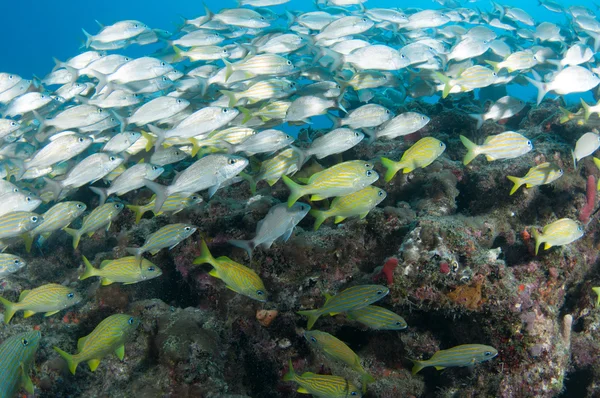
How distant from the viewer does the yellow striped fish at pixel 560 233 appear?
3.92 metres

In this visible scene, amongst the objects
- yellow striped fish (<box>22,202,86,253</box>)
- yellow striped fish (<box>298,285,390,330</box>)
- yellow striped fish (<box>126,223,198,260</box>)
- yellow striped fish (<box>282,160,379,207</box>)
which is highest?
yellow striped fish (<box>22,202,86,253</box>)

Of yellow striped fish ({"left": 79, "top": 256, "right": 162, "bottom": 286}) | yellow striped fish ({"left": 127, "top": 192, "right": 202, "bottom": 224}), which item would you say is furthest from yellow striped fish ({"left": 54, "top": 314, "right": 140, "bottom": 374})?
yellow striped fish ({"left": 127, "top": 192, "right": 202, "bottom": 224})

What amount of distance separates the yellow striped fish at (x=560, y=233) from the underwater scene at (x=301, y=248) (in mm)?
25

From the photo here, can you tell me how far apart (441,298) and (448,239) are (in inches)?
23.5

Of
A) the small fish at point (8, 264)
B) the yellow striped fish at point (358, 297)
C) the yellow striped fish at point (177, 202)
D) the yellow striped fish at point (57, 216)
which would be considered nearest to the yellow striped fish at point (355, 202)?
the yellow striped fish at point (358, 297)

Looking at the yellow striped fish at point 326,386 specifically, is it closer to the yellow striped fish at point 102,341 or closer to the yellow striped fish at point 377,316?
the yellow striped fish at point 377,316

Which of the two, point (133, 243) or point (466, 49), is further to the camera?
point (466, 49)

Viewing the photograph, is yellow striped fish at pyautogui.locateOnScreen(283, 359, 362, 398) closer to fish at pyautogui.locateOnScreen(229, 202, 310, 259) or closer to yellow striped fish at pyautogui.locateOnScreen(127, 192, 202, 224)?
fish at pyautogui.locateOnScreen(229, 202, 310, 259)

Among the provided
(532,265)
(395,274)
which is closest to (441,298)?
(395,274)

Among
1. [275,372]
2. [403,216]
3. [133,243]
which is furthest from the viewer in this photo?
[133,243]

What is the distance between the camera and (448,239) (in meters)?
3.54

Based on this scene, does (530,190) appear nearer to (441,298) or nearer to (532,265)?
(532,265)

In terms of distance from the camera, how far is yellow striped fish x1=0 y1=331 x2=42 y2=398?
2857 mm

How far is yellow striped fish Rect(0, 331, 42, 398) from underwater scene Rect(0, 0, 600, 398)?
0.6 inches
